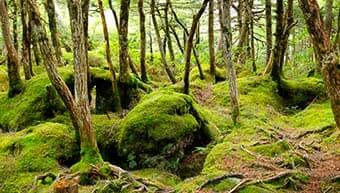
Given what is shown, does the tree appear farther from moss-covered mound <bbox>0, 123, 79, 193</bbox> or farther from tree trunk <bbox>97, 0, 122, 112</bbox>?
tree trunk <bbox>97, 0, 122, 112</bbox>

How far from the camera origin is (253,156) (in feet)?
25.2

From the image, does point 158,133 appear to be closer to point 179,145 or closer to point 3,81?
point 179,145

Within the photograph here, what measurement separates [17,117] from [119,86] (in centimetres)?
267

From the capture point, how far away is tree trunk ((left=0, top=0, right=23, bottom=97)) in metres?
10.5

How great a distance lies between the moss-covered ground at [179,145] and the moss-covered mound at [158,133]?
0.02m

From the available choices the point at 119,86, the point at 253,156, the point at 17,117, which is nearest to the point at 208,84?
the point at 119,86

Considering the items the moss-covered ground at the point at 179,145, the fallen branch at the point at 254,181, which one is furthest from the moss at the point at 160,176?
the fallen branch at the point at 254,181

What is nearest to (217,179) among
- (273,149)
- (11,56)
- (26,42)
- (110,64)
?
(273,149)

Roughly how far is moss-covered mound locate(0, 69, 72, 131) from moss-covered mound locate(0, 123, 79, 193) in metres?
1.11

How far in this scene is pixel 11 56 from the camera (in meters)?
10.8

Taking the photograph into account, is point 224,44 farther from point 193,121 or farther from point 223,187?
point 223,187

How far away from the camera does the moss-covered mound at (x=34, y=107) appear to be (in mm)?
10867

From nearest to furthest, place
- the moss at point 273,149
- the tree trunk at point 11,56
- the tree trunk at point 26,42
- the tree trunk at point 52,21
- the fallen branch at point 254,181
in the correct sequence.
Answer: the fallen branch at point 254,181, the moss at point 273,149, the tree trunk at point 52,21, the tree trunk at point 11,56, the tree trunk at point 26,42

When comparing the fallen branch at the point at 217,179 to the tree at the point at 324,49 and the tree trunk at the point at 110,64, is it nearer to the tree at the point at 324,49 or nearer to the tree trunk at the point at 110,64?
the tree at the point at 324,49
